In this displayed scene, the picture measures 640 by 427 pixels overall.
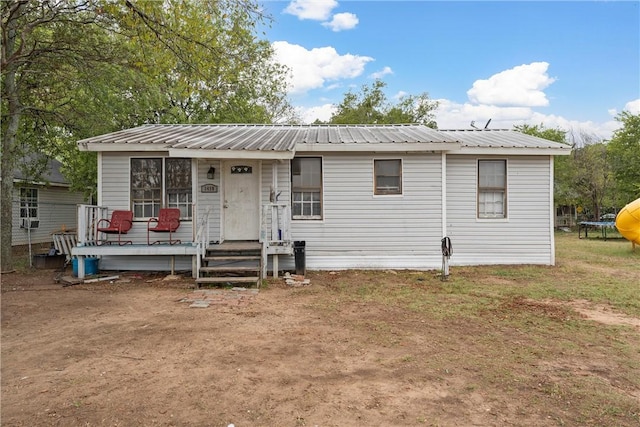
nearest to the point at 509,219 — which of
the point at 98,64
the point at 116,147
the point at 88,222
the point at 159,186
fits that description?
the point at 159,186

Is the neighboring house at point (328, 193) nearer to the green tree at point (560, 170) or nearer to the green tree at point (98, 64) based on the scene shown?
the green tree at point (98, 64)

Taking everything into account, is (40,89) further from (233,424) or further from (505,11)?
(505,11)

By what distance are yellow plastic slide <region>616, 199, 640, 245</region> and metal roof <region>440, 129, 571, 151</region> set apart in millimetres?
4560

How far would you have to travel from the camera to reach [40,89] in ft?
35.7

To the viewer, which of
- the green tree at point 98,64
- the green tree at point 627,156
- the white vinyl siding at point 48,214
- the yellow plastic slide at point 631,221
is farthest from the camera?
the green tree at point 627,156

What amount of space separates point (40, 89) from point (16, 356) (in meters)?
10.2

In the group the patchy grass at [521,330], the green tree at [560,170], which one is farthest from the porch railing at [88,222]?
the green tree at [560,170]

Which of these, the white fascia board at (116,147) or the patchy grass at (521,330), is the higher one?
the white fascia board at (116,147)

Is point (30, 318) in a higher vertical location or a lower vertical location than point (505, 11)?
lower

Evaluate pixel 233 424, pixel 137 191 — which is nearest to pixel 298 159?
pixel 137 191

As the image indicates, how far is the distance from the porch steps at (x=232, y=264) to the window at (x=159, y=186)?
1.62m

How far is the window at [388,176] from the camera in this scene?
9.09m

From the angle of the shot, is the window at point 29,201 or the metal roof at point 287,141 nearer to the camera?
the metal roof at point 287,141

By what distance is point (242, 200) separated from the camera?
8.97 metres
